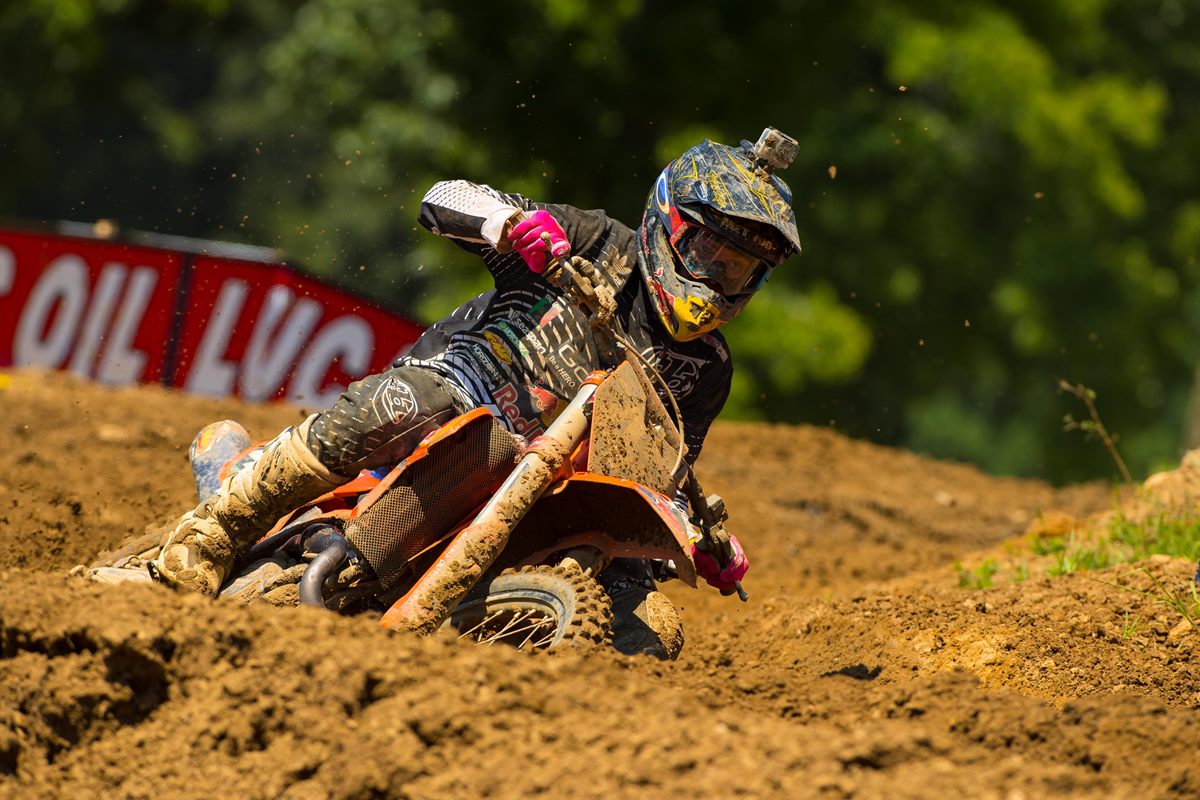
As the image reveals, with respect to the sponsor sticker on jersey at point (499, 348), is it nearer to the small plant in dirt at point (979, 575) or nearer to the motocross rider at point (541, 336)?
the motocross rider at point (541, 336)

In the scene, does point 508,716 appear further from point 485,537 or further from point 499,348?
point 499,348

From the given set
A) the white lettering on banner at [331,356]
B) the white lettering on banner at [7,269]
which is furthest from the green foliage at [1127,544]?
the white lettering on banner at [7,269]

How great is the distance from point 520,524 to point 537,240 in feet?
3.23

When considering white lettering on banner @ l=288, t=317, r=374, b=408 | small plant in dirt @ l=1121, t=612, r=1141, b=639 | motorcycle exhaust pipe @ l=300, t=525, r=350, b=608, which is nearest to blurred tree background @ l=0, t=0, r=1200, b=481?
white lettering on banner @ l=288, t=317, r=374, b=408

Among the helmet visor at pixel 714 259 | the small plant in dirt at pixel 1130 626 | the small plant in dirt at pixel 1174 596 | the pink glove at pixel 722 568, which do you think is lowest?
the pink glove at pixel 722 568

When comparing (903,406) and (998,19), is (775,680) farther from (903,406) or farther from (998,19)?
(903,406)

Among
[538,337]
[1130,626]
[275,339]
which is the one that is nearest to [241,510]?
[538,337]

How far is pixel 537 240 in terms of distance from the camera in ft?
17.8

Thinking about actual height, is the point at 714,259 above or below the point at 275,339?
above

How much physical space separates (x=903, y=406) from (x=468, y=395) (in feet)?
76.2

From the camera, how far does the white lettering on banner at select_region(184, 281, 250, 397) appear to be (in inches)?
501

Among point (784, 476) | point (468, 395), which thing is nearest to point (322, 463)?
point (468, 395)

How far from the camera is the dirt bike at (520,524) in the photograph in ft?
17.2

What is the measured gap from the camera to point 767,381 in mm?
23547
